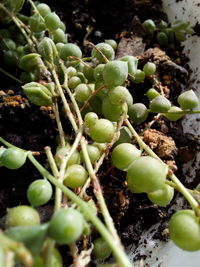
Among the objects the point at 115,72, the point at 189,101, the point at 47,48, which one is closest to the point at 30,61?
the point at 47,48

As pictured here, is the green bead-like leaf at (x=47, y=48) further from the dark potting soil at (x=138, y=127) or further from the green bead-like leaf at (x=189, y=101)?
the green bead-like leaf at (x=189, y=101)

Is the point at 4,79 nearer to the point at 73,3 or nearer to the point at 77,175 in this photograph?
the point at 73,3

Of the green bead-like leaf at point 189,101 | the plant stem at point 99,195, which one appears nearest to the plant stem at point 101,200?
the plant stem at point 99,195

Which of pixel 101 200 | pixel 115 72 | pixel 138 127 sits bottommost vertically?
pixel 138 127

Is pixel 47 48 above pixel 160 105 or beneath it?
above

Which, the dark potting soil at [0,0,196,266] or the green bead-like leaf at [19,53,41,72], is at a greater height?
the green bead-like leaf at [19,53,41,72]

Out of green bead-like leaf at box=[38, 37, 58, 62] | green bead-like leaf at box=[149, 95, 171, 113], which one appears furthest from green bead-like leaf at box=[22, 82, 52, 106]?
green bead-like leaf at box=[149, 95, 171, 113]

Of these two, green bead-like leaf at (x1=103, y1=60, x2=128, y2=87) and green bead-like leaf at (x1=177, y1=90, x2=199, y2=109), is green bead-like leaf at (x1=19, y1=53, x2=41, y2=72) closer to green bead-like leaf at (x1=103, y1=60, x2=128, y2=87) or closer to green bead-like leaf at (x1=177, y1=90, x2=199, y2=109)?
green bead-like leaf at (x1=103, y1=60, x2=128, y2=87)

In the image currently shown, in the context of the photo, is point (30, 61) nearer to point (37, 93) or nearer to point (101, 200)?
point (37, 93)

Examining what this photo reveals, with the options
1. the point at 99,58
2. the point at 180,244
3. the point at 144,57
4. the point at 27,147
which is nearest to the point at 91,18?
the point at 144,57

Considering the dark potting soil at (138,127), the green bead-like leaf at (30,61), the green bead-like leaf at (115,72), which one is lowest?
the dark potting soil at (138,127)
